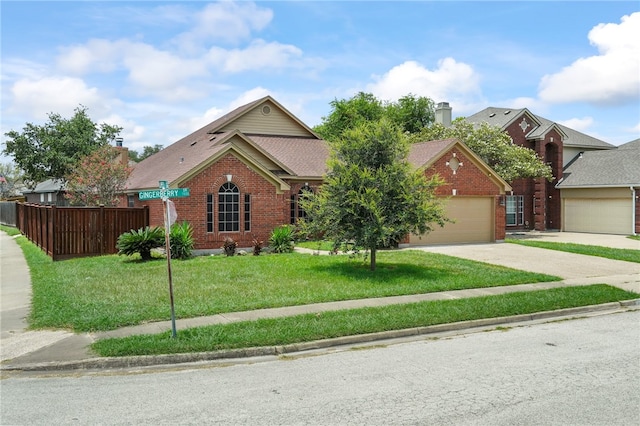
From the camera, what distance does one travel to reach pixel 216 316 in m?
10.9

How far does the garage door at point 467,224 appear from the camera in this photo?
998 inches

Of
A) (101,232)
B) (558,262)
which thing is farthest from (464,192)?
(101,232)

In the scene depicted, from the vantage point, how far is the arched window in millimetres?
21891

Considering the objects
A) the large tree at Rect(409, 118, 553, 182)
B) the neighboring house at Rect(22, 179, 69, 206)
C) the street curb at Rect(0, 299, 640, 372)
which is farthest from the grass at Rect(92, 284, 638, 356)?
the neighboring house at Rect(22, 179, 69, 206)

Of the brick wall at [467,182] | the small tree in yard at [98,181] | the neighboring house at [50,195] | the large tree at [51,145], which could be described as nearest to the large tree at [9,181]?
the neighboring house at [50,195]

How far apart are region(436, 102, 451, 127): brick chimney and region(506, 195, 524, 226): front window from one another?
6.65 metres

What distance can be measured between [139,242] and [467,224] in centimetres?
1480

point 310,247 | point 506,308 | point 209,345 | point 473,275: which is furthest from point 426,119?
point 209,345

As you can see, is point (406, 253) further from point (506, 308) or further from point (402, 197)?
point (506, 308)

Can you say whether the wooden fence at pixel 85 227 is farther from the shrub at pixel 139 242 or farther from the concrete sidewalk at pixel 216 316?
the shrub at pixel 139 242

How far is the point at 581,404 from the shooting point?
620cm

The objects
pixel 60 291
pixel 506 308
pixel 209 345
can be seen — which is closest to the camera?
pixel 209 345

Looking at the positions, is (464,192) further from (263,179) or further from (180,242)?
(180,242)

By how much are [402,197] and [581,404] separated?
9.73 metres
